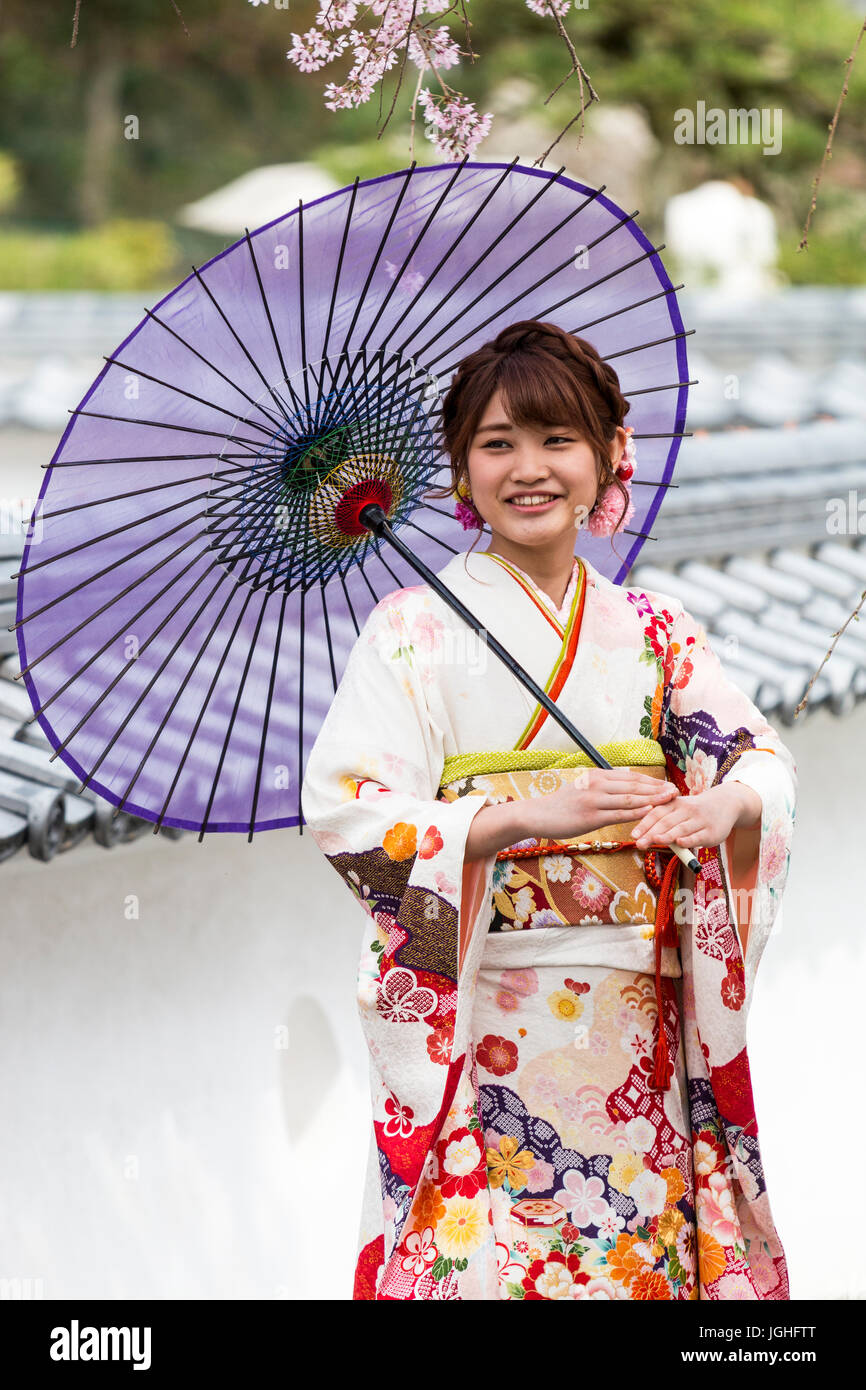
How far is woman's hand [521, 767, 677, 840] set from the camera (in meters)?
1.92

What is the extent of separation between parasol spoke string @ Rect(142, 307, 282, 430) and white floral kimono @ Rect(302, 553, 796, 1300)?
1.01ft

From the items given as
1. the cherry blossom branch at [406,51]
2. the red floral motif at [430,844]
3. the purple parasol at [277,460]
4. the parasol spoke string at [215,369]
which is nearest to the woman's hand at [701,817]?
the red floral motif at [430,844]

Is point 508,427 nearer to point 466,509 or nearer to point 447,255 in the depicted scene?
point 466,509

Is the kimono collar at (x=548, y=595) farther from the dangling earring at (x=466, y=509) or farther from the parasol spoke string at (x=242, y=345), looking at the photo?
the parasol spoke string at (x=242, y=345)

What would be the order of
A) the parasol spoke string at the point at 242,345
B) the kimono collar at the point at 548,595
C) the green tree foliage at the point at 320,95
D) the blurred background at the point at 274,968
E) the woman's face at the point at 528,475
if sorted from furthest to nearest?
the green tree foliage at the point at 320,95, the blurred background at the point at 274,968, the kimono collar at the point at 548,595, the woman's face at the point at 528,475, the parasol spoke string at the point at 242,345

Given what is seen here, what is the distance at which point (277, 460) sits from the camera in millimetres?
2211

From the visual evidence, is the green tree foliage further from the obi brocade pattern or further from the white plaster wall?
the obi brocade pattern

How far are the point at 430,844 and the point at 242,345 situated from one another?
0.74 metres

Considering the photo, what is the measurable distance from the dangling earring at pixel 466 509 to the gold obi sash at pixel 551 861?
0.37 meters

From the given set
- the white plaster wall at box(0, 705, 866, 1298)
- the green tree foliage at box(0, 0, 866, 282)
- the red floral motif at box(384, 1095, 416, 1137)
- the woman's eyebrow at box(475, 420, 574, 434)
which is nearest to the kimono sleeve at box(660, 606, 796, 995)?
the woman's eyebrow at box(475, 420, 574, 434)

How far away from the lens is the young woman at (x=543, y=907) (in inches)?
81.7

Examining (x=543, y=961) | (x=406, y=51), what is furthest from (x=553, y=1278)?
(x=406, y=51)

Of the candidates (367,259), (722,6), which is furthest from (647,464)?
(722,6)

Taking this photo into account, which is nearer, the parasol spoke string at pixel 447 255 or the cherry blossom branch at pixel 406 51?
the parasol spoke string at pixel 447 255
